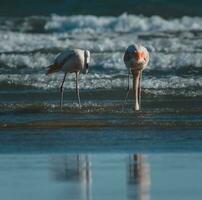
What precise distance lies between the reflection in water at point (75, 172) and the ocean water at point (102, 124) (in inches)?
0.4

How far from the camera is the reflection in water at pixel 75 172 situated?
1109cm

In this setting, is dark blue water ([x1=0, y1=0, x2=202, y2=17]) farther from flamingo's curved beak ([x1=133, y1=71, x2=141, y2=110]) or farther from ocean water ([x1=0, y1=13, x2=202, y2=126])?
flamingo's curved beak ([x1=133, y1=71, x2=141, y2=110])

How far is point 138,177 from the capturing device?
38.4 feet

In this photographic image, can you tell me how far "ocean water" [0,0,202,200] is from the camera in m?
11.4

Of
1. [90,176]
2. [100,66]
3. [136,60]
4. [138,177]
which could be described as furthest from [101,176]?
[100,66]

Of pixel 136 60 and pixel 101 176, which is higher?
pixel 136 60

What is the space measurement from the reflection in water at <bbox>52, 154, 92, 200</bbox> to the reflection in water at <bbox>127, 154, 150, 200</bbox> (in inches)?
16.1

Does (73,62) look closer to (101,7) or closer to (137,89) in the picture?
(137,89)

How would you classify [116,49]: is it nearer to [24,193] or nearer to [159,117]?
[159,117]

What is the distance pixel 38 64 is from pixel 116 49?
357 cm

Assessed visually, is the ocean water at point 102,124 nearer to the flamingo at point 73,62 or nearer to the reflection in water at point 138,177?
the reflection in water at point 138,177

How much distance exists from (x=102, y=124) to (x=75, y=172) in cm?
A: 363

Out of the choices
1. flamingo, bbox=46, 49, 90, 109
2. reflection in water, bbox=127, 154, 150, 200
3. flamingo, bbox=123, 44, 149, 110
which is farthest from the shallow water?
flamingo, bbox=46, 49, 90, 109

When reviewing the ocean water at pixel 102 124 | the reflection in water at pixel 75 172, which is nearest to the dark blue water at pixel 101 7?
the ocean water at pixel 102 124
